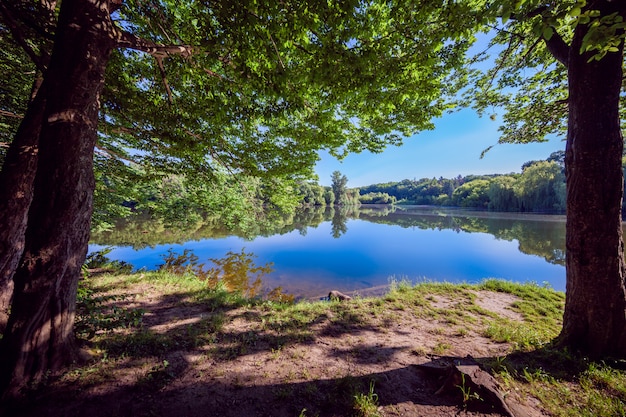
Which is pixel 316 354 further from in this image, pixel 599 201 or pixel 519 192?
pixel 519 192

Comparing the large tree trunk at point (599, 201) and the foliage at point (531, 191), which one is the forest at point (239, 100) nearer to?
the large tree trunk at point (599, 201)

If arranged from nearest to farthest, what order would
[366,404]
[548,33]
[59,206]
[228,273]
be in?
[548,33], [59,206], [366,404], [228,273]

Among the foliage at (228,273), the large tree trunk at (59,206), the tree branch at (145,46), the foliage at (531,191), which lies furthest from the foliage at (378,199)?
the large tree trunk at (59,206)

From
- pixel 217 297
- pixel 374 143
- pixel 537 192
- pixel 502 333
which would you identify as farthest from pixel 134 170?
pixel 537 192

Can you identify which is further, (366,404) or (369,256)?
(369,256)

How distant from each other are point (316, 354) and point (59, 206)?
3.75m

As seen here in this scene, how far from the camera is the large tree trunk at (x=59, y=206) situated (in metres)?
2.15

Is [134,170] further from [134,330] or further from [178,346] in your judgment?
[178,346]

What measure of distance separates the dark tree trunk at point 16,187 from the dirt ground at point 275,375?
216 centimetres

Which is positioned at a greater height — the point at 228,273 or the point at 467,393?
the point at 467,393

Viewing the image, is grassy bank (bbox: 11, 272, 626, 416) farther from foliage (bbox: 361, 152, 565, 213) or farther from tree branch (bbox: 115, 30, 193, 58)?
foliage (bbox: 361, 152, 565, 213)

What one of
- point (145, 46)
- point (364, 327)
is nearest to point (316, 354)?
point (364, 327)

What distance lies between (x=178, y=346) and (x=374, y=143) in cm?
681

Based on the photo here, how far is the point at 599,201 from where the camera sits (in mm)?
3113
